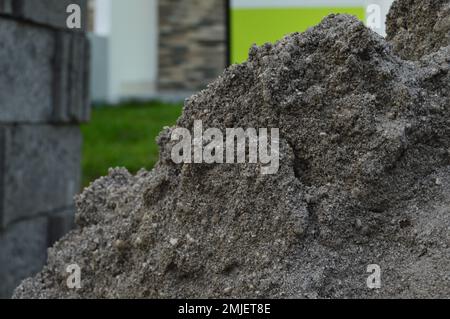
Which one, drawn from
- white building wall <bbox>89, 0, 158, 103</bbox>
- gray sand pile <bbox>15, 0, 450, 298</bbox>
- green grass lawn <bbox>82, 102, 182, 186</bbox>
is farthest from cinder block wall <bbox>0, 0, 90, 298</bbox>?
white building wall <bbox>89, 0, 158, 103</bbox>

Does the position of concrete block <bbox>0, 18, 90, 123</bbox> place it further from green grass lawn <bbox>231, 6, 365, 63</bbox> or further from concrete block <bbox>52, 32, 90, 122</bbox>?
green grass lawn <bbox>231, 6, 365, 63</bbox>

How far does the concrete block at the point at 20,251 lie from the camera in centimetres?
352

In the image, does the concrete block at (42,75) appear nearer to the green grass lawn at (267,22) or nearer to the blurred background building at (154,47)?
the green grass lawn at (267,22)

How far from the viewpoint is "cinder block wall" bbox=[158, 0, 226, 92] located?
32.4 feet

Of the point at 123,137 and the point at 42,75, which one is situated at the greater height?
the point at 42,75

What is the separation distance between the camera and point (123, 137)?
6.99m

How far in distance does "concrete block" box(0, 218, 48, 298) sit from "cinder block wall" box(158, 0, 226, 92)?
625cm
